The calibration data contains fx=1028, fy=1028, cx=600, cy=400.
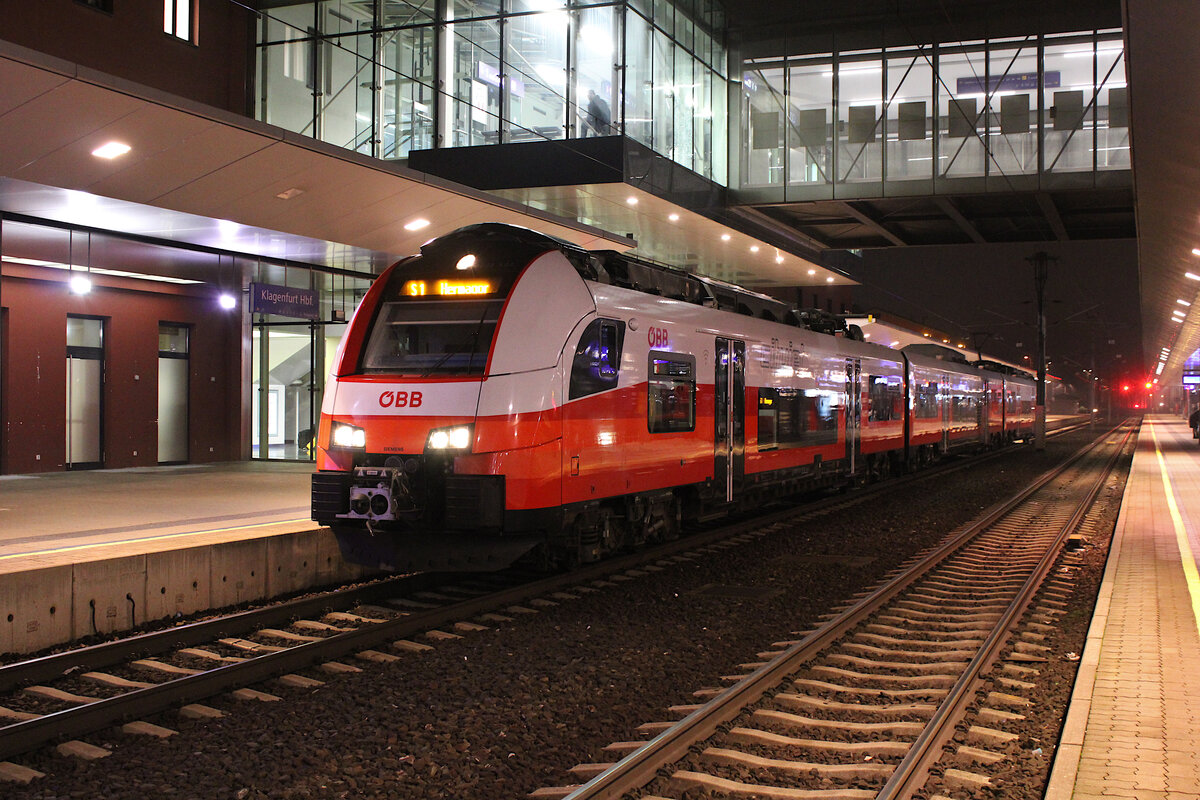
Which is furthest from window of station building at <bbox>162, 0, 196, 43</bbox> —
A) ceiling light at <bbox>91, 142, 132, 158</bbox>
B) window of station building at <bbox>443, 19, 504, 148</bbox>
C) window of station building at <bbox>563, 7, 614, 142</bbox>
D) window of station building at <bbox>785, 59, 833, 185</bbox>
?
window of station building at <bbox>785, 59, 833, 185</bbox>

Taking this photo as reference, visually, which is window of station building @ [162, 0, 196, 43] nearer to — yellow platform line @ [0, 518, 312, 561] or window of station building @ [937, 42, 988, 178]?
yellow platform line @ [0, 518, 312, 561]

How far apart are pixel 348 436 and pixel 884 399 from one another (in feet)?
47.4

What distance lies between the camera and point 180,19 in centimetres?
2033

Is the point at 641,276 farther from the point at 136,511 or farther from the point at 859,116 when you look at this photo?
the point at 859,116

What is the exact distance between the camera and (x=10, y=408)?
671 inches

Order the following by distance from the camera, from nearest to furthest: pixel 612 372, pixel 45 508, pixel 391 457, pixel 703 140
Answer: pixel 391 457, pixel 612 372, pixel 45 508, pixel 703 140

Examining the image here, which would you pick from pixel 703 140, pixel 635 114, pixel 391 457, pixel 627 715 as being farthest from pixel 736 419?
pixel 703 140

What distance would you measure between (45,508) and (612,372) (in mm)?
7536

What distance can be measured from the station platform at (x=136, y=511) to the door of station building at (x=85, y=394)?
0.38 m

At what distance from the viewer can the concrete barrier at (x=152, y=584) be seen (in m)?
7.79

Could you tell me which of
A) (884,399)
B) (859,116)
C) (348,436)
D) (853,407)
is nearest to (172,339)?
(348,436)

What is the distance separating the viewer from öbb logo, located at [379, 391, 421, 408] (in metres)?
9.31

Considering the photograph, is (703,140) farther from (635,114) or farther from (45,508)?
(45,508)

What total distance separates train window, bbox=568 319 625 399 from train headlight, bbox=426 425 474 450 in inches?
41.0
